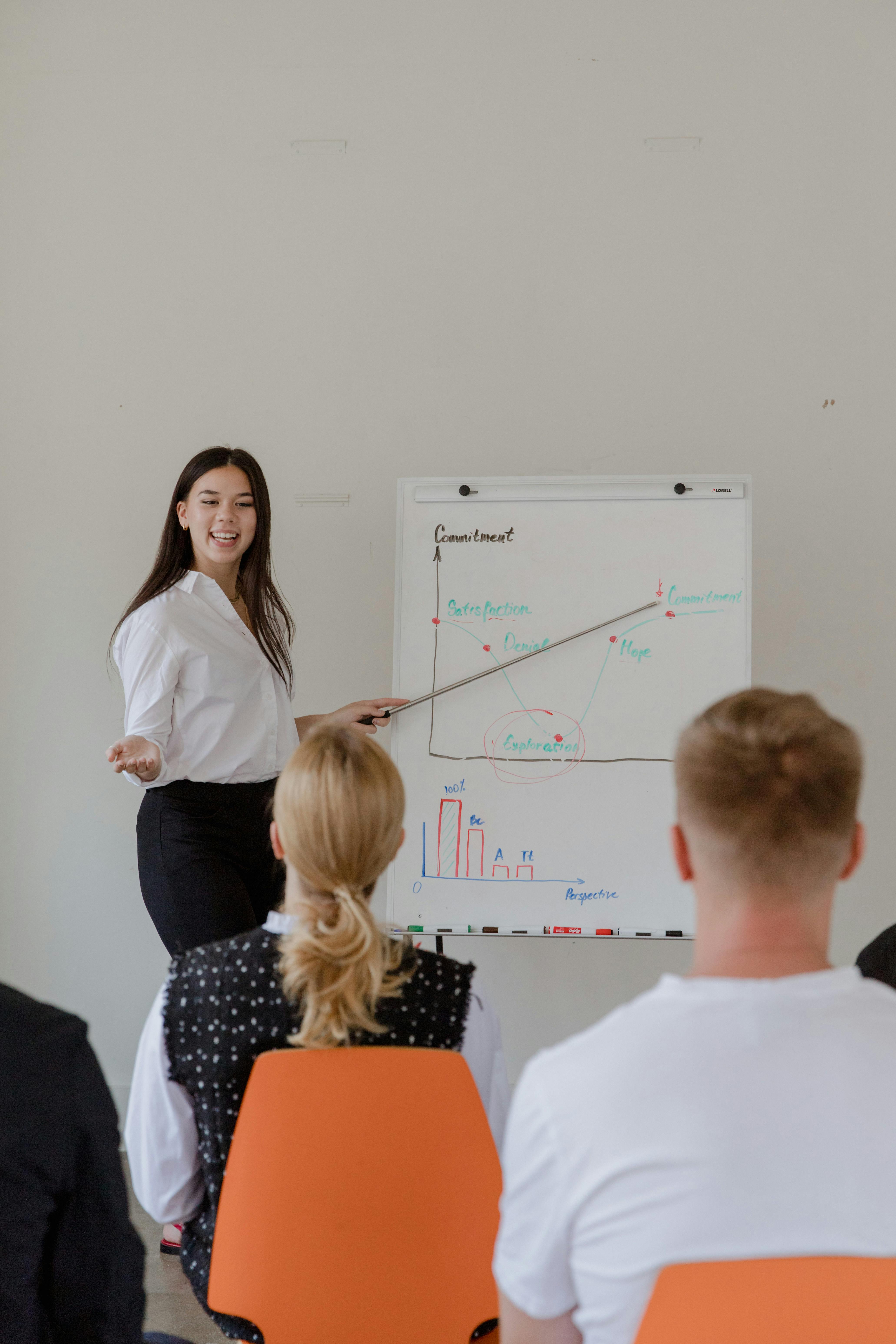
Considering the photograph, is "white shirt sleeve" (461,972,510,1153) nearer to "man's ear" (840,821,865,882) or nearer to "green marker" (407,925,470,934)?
"man's ear" (840,821,865,882)

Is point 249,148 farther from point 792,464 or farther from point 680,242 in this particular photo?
point 792,464

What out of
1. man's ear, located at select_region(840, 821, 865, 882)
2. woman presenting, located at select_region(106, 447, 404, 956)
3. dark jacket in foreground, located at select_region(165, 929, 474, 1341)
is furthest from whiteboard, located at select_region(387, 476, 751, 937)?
man's ear, located at select_region(840, 821, 865, 882)

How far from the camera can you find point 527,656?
243 cm

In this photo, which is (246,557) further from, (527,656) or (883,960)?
(883,960)

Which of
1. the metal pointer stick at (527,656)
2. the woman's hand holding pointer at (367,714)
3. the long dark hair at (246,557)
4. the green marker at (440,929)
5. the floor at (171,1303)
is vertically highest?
the long dark hair at (246,557)

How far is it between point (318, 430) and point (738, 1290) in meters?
2.43

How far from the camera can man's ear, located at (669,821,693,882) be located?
0.92 meters

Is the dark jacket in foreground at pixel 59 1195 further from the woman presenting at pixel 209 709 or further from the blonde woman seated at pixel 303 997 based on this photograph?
the woman presenting at pixel 209 709

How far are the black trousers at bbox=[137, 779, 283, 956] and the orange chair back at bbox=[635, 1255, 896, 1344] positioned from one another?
154 cm

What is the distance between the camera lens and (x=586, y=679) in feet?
7.91

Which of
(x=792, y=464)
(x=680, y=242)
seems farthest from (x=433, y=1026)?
(x=680, y=242)

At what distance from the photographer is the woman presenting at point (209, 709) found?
7.13ft

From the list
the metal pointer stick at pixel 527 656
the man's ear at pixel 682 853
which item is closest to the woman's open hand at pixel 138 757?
the metal pointer stick at pixel 527 656

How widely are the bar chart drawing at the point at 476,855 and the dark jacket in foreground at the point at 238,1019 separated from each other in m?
1.16
